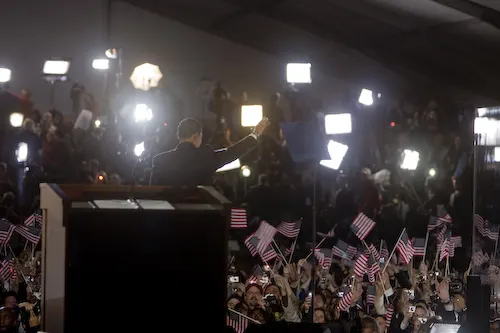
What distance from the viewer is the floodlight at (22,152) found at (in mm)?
11312

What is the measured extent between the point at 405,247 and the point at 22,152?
234 inches

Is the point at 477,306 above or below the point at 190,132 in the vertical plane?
below

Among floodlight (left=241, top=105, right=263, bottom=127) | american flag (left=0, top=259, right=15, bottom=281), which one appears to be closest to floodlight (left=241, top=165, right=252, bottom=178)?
floodlight (left=241, top=105, right=263, bottom=127)

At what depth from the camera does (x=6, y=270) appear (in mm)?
6973

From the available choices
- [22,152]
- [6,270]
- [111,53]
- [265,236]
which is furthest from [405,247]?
[111,53]

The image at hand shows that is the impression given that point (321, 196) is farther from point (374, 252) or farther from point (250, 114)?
point (374, 252)

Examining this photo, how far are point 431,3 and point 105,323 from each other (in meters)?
8.55

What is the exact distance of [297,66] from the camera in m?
13.3

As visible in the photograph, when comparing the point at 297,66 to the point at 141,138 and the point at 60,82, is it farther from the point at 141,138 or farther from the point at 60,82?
the point at 60,82

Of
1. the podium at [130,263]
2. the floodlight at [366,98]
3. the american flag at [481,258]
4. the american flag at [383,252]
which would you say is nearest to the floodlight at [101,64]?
the floodlight at [366,98]

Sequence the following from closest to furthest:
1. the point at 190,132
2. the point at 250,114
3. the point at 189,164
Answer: the point at 189,164 → the point at 190,132 → the point at 250,114

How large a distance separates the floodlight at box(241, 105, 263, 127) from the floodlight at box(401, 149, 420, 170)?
2354 mm

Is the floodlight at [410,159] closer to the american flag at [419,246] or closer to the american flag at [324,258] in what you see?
the american flag at [419,246]

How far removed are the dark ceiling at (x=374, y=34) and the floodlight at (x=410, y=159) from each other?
175 cm
